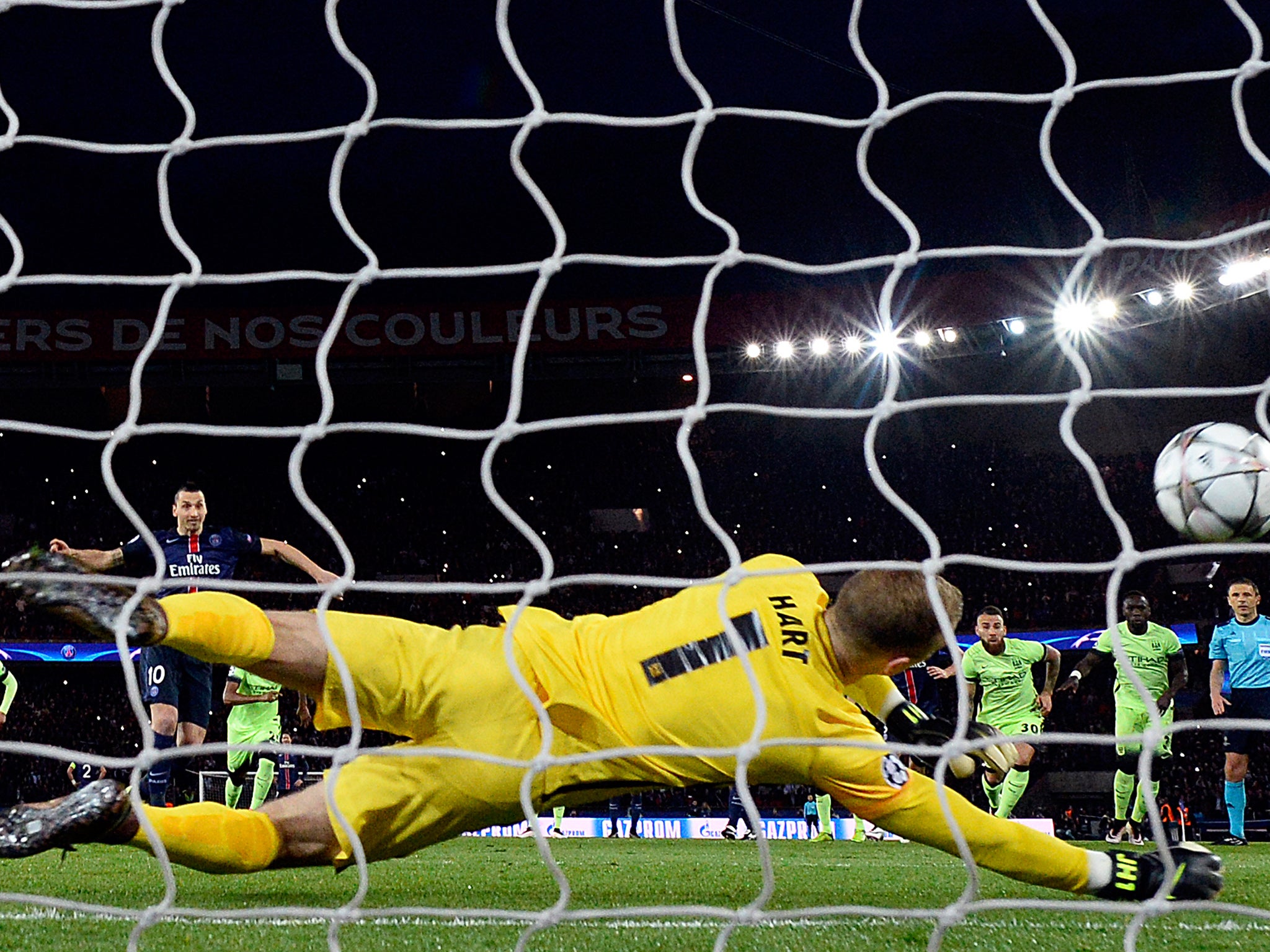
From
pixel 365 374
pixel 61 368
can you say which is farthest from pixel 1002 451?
pixel 61 368

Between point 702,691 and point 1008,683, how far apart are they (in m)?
6.77

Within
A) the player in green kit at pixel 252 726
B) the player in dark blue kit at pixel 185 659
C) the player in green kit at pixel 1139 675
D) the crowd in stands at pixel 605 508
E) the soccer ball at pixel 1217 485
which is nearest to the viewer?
the soccer ball at pixel 1217 485

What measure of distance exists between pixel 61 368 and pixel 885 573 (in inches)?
808

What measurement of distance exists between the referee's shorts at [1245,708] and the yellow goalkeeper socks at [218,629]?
25.6 ft

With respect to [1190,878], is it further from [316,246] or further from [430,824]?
[316,246]

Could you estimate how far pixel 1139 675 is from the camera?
9.02 meters

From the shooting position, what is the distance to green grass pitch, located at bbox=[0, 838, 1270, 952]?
329 centimetres

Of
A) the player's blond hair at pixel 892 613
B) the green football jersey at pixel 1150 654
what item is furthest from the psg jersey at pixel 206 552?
the green football jersey at pixel 1150 654

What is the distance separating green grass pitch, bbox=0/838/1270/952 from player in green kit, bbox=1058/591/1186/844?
68.6 inches

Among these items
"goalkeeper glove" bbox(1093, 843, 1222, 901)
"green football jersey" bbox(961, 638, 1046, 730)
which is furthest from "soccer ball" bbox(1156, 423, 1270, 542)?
"green football jersey" bbox(961, 638, 1046, 730)

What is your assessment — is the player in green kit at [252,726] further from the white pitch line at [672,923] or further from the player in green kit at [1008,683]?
the player in green kit at [1008,683]

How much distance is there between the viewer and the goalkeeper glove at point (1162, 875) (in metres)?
2.76

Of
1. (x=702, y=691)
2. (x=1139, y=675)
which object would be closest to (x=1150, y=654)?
(x=1139, y=675)

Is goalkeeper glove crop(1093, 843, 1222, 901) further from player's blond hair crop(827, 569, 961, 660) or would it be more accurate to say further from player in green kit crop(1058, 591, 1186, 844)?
player in green kit crop(1058, 591, 1186, 844)
